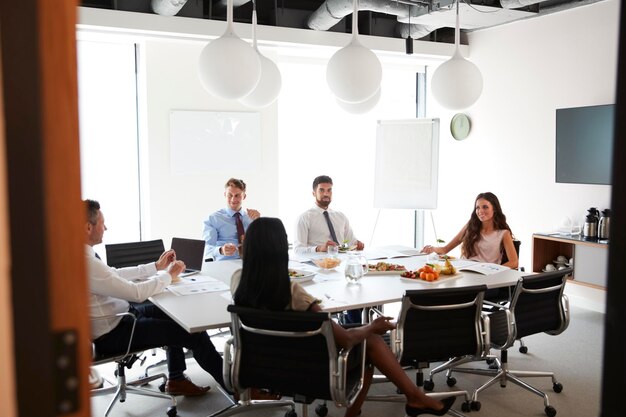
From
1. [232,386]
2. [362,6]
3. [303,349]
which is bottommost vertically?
[232,386]

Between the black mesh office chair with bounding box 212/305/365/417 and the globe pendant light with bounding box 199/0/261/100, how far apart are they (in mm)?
1221

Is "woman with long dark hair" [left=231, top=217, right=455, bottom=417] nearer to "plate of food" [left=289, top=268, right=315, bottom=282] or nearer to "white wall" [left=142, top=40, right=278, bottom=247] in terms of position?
"plate of food" [left=289, top=268, right=315, bottom=282]

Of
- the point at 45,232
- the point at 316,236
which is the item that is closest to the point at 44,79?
the point at 45,232

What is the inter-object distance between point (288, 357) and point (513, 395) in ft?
6.05

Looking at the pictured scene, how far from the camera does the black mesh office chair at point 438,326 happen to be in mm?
3065

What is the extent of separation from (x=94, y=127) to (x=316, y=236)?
2803 millimetres

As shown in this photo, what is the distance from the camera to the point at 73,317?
888 millimetres

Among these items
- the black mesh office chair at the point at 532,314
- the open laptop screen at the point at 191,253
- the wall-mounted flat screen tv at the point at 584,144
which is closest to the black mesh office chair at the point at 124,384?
the open laptop screen at the point at 191,253

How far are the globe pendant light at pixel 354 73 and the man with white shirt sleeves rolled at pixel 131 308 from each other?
1.45 meters

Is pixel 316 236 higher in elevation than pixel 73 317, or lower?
lower

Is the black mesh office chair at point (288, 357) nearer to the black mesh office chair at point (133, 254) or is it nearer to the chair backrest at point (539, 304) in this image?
the chair backrest at point (539, 304)

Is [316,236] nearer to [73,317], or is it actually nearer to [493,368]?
[493,368]

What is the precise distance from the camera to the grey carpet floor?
3.56 m

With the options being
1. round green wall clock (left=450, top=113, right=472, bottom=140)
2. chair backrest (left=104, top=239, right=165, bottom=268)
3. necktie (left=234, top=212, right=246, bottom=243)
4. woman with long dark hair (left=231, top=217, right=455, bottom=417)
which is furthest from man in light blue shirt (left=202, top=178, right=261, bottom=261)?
round green wall clock (left=450, top=113, right=472, bottom=140)
